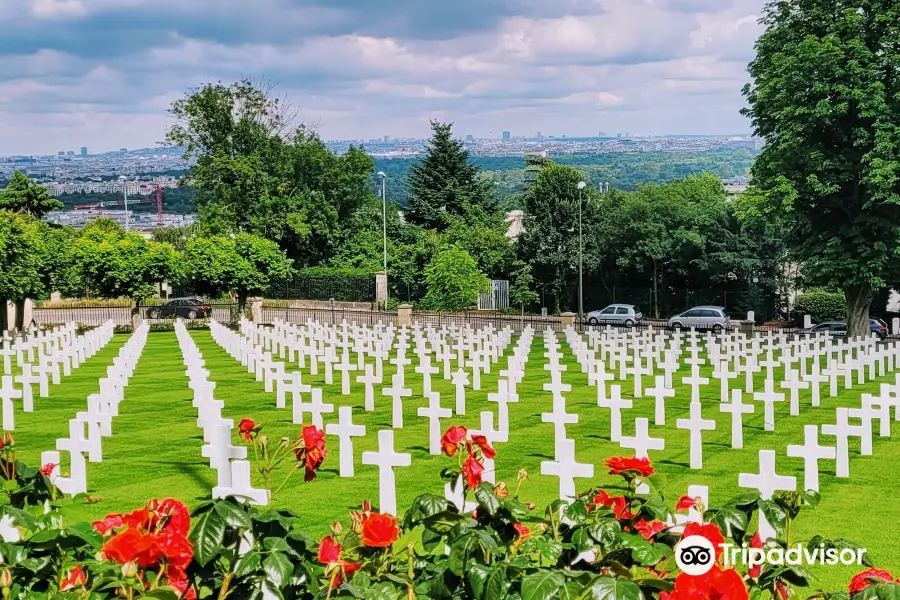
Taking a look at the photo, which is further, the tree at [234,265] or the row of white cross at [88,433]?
the tree at [234,265]

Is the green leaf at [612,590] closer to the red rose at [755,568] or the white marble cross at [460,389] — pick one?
the red rose at [755,568]

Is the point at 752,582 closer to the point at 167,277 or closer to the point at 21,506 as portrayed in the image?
the point at 21,506

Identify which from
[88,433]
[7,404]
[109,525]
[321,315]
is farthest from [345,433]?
[321,315]

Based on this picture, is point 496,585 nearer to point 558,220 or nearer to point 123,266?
point 123,266

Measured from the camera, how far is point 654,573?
184 inches

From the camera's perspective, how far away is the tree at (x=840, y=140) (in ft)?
109

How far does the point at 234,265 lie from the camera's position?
169 feet

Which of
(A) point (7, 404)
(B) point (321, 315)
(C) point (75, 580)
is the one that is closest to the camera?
(C) point (75, 580)

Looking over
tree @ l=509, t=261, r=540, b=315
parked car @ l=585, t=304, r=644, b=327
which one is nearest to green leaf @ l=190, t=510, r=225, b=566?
parked car @ l=585, t=304, r=644, b=327

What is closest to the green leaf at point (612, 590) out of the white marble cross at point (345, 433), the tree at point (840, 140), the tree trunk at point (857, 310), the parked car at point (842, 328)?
the white marble cross at point (345, 433)

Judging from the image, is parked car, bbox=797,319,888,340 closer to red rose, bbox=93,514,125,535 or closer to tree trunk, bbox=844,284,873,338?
tree trunk, bbox=844,284,873,338

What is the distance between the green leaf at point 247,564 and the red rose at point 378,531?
0.42 meters

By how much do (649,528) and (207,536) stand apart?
1.86m

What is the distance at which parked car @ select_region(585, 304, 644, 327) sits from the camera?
51375mm
